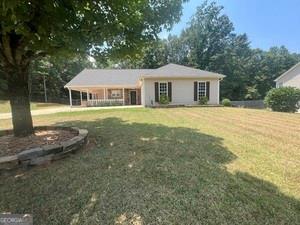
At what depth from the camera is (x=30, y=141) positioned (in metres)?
5.32

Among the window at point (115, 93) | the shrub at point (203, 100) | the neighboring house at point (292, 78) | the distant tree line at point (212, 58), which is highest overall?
the distant tree line at point (212, 58)

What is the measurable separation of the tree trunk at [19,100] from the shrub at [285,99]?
15.6 meters

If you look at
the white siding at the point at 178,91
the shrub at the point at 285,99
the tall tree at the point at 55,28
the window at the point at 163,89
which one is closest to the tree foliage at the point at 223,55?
the white siding at the point at 178,91

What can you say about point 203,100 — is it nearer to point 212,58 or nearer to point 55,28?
point 55,28

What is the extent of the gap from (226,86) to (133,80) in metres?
16.3

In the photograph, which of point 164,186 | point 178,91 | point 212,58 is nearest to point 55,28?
point 164,186

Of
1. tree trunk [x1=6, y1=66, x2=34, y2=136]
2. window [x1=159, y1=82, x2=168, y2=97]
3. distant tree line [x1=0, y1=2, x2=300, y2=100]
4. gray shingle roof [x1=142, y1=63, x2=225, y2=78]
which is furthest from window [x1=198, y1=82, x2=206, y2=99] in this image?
distant tree line [x1=0, y1=2, x2=300, y2=100]

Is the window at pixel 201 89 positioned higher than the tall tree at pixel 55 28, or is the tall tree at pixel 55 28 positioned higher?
the tall tree at pixel 55 28

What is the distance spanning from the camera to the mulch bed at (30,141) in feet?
15.7

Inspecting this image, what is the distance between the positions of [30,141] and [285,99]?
628 inches

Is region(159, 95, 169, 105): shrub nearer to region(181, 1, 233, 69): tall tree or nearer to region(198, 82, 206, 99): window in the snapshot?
region(198, 82, 206, 99): window

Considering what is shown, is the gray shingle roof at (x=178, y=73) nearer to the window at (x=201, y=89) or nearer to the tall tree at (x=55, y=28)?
the window at (x=201, y=89)

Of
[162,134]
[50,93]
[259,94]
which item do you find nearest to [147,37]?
[162,134]

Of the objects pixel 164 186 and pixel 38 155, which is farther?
pixel 38 155
